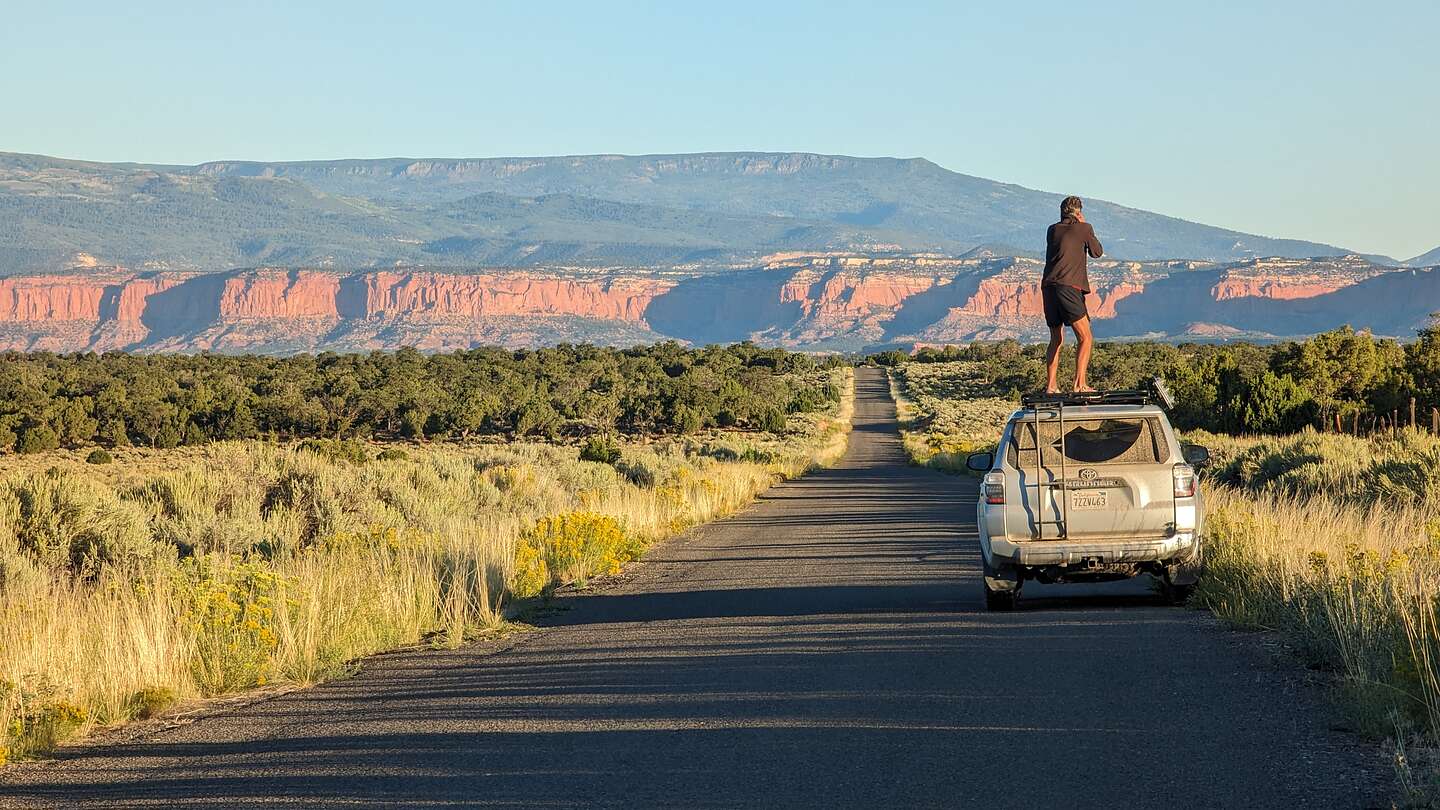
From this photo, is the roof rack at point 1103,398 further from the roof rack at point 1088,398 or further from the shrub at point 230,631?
the shrub at point 230,631

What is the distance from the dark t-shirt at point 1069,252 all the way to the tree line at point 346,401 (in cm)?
4246

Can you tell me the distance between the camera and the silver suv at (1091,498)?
12008 mm

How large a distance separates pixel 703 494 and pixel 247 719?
18.9m

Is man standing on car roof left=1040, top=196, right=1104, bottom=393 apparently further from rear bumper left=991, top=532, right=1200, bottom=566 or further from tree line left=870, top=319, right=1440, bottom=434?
tree line left=870, top=319, right=1440, bottom=434

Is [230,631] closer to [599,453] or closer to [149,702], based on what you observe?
[149,702]

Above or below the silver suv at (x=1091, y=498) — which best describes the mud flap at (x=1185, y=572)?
below

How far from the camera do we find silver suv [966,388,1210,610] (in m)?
12.0

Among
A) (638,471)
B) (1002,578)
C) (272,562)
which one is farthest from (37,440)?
(1002,578)

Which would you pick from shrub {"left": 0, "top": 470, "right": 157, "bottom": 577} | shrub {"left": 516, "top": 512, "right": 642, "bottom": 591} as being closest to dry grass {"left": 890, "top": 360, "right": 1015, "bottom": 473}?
shrub {"left": 516, "top": 512, "right": 642, "bottom": 591}

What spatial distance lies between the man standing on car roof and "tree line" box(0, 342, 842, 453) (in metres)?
42.3

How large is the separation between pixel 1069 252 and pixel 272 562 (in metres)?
8.35

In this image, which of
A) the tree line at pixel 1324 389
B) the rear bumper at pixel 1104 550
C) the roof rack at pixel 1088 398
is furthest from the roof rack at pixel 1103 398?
the tree line at pixel 1324 389

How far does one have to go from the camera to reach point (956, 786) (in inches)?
273

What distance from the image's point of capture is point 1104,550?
472 inches
